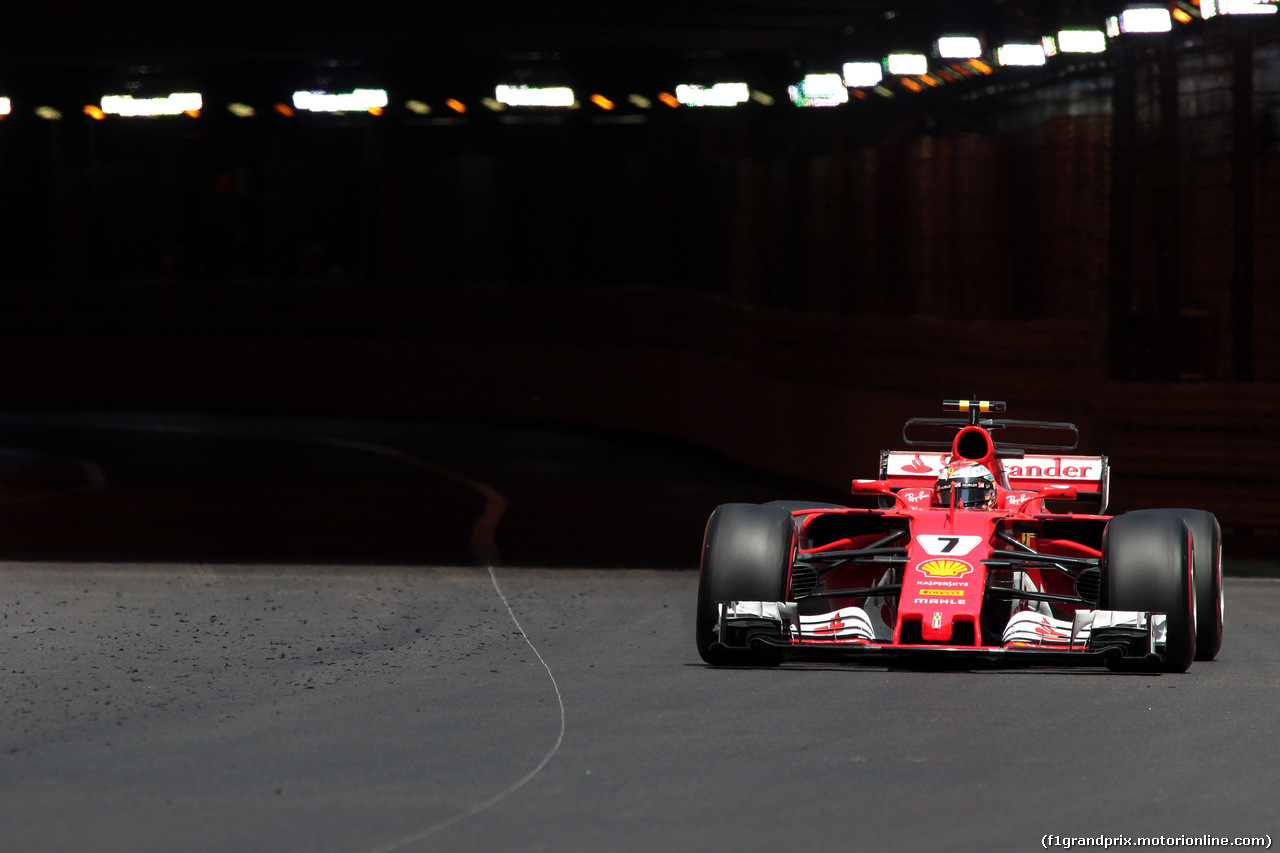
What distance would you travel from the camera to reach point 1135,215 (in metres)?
15.5

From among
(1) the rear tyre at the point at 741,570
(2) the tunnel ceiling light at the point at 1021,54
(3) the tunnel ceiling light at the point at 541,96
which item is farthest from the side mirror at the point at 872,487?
(3) the tunnel ceiling light at the point at 541,96

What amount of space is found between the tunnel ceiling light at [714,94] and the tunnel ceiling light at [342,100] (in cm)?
543

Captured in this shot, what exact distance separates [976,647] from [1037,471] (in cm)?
216

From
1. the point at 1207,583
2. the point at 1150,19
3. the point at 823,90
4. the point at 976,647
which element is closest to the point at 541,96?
the point at 823,90

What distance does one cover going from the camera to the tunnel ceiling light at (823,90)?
20328mm

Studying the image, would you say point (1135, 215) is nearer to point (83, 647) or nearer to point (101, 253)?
point (83, 647)

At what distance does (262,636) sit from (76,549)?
457cm

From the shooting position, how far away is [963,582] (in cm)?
855

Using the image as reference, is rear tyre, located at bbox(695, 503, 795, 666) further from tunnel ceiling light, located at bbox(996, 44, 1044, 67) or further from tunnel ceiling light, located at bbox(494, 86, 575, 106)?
tunnel ceiling light, located at bbox(494, 86, 575, 106)

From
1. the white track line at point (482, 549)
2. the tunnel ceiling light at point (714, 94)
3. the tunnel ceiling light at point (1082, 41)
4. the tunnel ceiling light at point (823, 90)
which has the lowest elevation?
the white track line at point (482, 549)

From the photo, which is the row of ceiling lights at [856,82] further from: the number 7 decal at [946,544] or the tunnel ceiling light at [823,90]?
the number 7 decal at [946,544]

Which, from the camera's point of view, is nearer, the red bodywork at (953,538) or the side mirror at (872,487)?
the red bodywork at (953,538)

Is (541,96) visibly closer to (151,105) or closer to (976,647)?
(151,105)

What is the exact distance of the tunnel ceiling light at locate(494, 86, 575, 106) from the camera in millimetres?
27391
